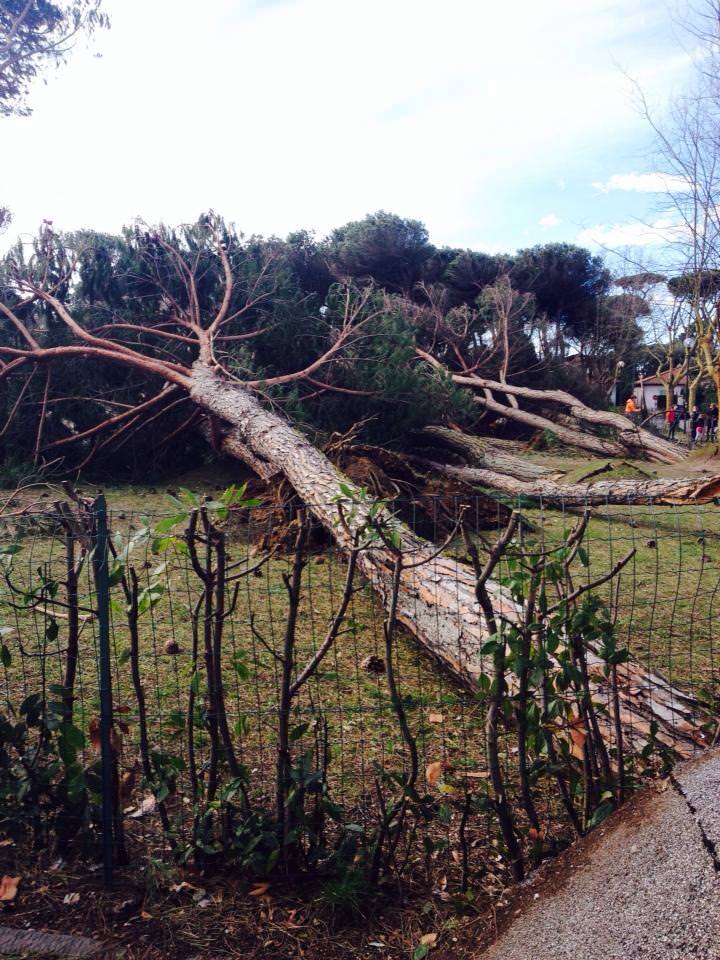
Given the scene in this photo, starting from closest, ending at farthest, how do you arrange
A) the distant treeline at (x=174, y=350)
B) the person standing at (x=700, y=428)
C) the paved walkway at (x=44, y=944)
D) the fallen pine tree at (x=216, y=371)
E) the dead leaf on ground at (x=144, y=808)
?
the paved walkway at (x=44, y=944) < the dead leaf on ground at (x=144, y=808) < the fallen pine tree at (x=216, y=371) < the distant treeline at (x=174, y=350) < the person standing at (x=700, y=428)

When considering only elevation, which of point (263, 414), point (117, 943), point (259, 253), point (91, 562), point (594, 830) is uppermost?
point (259, 253)

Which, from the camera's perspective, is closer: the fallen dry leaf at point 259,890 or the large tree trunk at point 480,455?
the fallen dry leaf at point 259,890

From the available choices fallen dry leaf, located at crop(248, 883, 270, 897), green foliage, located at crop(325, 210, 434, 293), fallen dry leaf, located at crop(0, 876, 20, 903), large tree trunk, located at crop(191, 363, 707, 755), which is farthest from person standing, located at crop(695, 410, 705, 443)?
fallen dry leaf, located at crop(0, 876, 20, 903)

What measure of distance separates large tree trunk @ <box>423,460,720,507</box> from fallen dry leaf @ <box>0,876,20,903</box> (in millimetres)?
5254

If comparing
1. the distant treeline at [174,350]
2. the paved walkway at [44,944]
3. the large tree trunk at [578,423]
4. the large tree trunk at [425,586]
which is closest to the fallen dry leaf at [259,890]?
the paved walkway at [44,944]

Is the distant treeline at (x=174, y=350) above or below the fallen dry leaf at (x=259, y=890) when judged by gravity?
above

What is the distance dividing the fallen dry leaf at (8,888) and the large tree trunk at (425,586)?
4.46ft

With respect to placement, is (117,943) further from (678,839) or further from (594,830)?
(678,839)

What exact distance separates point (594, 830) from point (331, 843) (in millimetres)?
765

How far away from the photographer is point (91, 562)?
7.54ft

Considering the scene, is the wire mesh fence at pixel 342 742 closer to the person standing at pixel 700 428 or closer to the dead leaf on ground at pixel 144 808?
the dead leaf on ground at pixel 144 808

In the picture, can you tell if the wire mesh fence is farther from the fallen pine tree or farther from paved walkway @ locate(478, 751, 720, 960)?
the fallen pine tree

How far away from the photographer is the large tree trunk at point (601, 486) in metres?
7.48

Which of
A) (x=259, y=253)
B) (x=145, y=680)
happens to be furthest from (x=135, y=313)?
(x=145, y=680)
